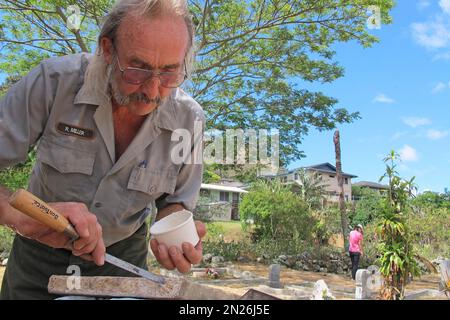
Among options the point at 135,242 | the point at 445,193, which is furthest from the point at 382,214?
the point at 445,193

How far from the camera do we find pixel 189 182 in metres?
1.88

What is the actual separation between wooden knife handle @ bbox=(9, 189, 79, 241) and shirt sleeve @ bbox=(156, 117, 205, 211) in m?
0.64

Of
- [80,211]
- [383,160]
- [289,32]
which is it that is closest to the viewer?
[80,211]

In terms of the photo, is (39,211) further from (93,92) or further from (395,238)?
(395,238)

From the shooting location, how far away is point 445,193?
31.3m

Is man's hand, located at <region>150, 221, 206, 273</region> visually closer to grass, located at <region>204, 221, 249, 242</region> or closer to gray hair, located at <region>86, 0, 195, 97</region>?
gray hair, located at <region>86, 0, 195, 97</region>

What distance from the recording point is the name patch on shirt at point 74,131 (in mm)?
1665

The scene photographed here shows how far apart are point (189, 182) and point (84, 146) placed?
441mm

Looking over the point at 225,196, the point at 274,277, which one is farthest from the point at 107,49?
the point at 225,196

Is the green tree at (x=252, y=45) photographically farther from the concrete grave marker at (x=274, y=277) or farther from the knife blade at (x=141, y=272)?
the knife blade at (x=141, y=272)

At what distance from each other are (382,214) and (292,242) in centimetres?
956

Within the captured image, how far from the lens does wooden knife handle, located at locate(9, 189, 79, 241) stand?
1135mm

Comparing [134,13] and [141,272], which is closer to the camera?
[141,272]
